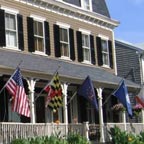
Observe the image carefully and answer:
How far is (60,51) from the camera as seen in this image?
31.2 m

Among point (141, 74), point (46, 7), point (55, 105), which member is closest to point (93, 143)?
point (55, 105)

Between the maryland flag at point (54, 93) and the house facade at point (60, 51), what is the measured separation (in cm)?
75

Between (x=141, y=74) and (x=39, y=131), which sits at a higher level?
(x=141, y=74)

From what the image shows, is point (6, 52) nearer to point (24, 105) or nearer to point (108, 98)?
point (24, 105)

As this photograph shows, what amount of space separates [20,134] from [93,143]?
604 cm

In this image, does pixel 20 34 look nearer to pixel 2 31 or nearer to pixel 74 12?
pixel 2 31

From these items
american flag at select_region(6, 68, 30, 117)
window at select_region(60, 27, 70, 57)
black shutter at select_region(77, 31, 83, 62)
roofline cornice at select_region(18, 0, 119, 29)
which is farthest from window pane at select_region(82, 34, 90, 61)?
american flag at select_region(6, 68, 30, 117)

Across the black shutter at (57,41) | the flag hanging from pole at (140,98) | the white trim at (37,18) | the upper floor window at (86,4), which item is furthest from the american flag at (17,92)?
the upper floor window at (86,4)

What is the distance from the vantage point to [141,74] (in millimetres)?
40875

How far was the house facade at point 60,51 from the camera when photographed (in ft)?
85.8

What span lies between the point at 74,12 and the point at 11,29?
6.83m

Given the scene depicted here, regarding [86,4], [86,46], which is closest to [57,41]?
[86,46]

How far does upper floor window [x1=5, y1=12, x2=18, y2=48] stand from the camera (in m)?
27.3

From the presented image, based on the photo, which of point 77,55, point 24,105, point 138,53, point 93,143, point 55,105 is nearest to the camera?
point 24,105
